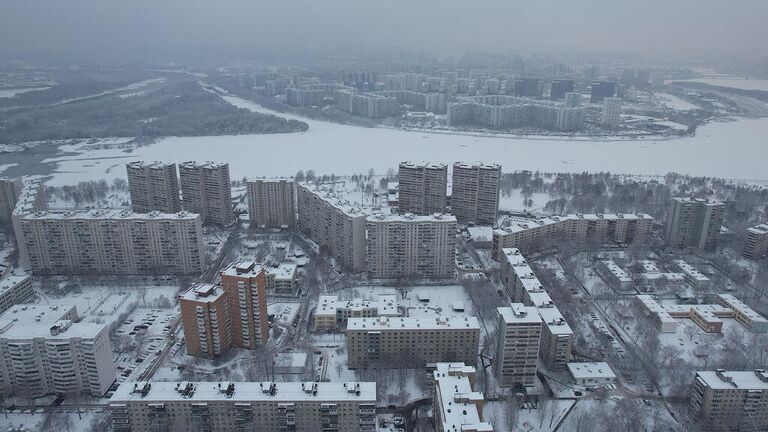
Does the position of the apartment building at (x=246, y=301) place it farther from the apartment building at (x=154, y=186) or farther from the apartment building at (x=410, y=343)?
the apartment building at (x=154, y=186)

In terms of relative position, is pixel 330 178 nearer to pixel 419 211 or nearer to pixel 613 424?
pixel 419 211

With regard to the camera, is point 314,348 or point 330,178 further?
point 330,178

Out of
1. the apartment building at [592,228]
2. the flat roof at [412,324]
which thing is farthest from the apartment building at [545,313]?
the apartment building at [592,228]

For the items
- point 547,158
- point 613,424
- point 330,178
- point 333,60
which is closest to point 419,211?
point 330,178

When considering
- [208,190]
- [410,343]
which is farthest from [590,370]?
[208,190]

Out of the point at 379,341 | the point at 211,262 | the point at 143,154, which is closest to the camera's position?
the point at 379,341
